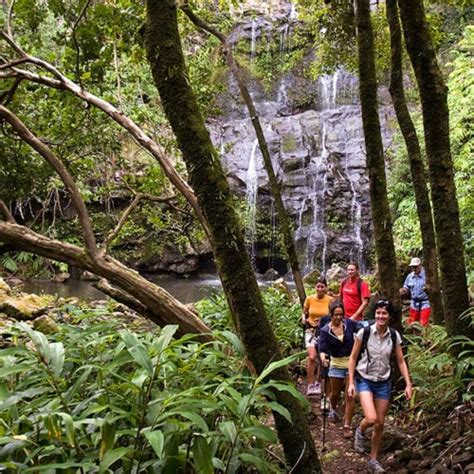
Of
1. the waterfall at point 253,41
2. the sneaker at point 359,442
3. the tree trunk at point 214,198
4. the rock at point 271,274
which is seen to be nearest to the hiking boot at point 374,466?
the sneaker at point 359,442

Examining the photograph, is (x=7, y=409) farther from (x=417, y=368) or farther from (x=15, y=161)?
(x=15, y=161)

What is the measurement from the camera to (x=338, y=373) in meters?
5.46

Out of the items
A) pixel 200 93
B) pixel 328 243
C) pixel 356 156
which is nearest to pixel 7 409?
pixel 200 93

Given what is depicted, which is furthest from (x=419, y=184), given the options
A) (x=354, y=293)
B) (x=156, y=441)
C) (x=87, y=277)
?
(x=87, y=277)

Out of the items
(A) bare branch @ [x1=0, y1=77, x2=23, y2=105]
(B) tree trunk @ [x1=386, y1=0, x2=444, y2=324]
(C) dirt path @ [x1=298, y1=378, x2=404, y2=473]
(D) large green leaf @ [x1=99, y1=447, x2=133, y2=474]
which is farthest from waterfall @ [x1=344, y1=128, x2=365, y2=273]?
(D) large green leaf @ [x1=99, y1=447, x2=133, y2=474]

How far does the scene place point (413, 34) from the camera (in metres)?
5.04

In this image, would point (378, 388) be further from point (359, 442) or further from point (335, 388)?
point (335, 388)

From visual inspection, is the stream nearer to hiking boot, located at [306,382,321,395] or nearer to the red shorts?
the red shorts

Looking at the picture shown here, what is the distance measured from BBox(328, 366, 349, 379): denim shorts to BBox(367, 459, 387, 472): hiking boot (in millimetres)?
1292

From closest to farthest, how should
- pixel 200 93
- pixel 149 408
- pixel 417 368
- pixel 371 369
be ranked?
pixel 149 408 → pixel 371 369 → pixel 417 368 → pixel 200 93

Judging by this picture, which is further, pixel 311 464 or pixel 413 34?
pixel 413 34

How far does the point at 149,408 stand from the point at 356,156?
19905 mm

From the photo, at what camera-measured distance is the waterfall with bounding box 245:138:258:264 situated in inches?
832

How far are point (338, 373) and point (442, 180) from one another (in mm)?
2280
